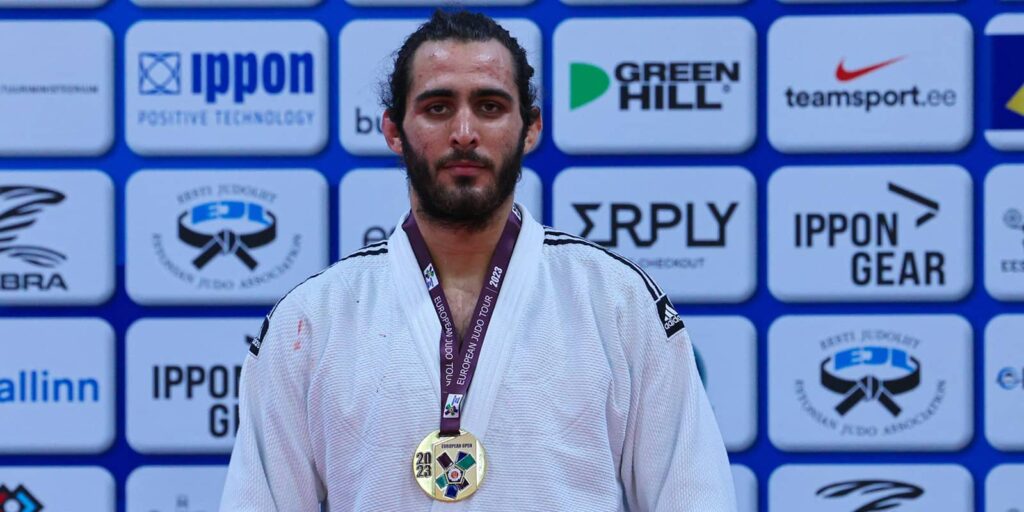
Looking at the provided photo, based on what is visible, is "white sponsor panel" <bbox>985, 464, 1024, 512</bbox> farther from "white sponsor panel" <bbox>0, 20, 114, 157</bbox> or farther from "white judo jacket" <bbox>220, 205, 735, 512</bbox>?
"white sponsor panel" <bbox>0, 20, 114, 157</bbox>

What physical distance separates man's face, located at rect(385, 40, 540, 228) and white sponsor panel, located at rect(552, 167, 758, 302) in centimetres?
104

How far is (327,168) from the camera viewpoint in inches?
117

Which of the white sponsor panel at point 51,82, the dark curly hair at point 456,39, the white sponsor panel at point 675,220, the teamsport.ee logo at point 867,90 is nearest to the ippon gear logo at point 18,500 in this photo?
the white sponsor panel at point 51,82

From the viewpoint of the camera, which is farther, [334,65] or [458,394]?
[334,65]

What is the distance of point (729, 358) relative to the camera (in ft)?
9.75

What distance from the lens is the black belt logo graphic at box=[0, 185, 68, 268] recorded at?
117 inches

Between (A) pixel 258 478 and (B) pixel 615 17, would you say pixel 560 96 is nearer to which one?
(B) pixel 615 17

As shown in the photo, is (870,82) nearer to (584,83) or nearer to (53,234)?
(584,83)

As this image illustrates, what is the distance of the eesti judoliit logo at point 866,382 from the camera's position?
297cm

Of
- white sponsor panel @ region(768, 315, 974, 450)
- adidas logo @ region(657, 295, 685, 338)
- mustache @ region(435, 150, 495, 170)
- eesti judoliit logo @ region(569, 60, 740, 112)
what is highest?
eesti judoliit logo @ region(569, 60, 740, 112)

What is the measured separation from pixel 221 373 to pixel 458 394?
4.37 feet

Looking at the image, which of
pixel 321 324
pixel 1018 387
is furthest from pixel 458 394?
pixel 1018 387

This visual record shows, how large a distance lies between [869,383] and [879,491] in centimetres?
29

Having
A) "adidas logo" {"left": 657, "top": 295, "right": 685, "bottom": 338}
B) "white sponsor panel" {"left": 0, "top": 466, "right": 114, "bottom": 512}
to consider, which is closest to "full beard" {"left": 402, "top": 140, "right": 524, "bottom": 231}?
"adidas logo" {"left": 657, "top": 295, "right": 685, "bottom": 338}
